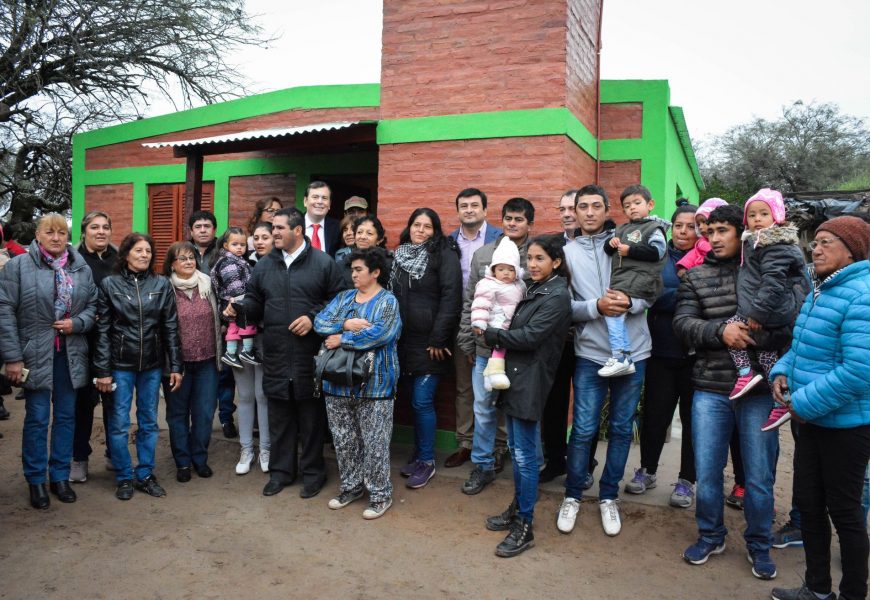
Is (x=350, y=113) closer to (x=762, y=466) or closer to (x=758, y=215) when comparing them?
(x=758, y=215)

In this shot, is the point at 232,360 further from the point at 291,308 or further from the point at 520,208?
the point at 520,208

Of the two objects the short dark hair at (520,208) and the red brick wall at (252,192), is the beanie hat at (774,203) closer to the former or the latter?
the short dark hair at (520,208)

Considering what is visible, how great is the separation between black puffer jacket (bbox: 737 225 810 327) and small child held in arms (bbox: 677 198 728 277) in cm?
78

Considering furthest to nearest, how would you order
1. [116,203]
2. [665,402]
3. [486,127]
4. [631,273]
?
[116,203] < [486,127] < [665,402] < [631,273]

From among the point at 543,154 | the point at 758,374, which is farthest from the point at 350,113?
the point at 758,374

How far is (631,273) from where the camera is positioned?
13.2 feet

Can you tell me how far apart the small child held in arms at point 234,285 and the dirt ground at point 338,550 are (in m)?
1.07

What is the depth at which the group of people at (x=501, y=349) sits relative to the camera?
3.22m

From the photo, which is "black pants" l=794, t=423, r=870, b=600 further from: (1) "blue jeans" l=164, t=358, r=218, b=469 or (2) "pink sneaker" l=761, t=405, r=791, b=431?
(1) "blue jeans" l=164, t=358, r=218, b=469

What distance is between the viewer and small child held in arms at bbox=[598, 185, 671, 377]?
3.95 meters

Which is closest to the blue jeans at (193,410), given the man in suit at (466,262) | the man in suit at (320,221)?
the man in suit at (320,221)

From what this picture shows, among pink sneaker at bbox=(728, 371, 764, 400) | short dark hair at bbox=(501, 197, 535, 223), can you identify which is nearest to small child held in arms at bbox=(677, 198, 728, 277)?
pink sneaker at bbox=(728, 371, 764, 400)

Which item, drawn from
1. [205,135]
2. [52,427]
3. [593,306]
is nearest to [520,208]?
[593,306]

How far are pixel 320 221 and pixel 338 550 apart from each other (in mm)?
3013
